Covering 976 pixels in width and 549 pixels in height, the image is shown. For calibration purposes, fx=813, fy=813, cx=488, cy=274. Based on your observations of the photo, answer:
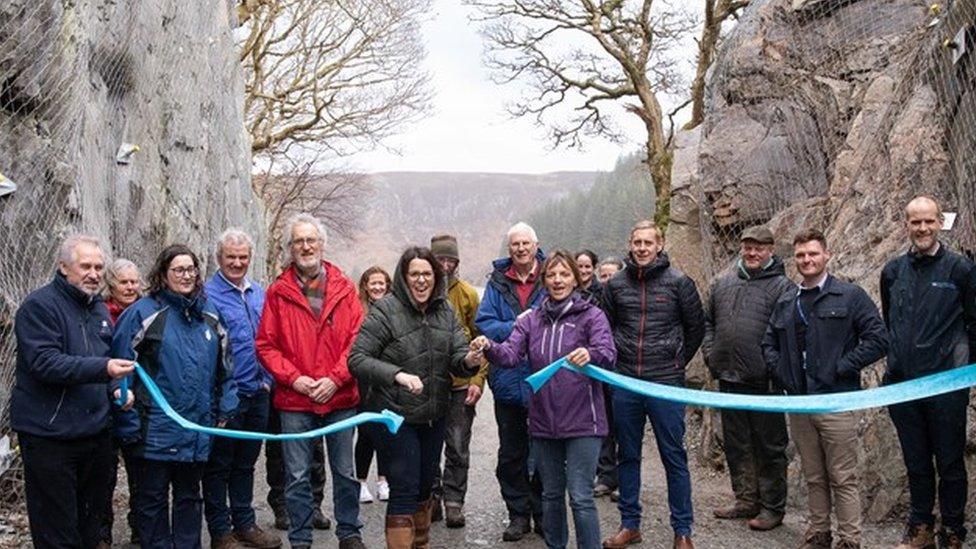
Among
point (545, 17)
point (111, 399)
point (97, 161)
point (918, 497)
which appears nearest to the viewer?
point (111, 399)

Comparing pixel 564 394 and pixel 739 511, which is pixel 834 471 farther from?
pixel 564 394

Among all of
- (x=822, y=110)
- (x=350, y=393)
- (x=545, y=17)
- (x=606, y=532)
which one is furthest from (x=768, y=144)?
(x=545, y=17)

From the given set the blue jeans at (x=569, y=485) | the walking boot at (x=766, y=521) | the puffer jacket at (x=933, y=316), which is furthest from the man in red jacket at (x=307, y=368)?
the puffer jacket at (x=933, y=316)

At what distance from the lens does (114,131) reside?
313 inches

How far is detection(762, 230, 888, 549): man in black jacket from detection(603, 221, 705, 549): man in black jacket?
0.60 metres

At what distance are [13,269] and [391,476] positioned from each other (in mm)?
3225

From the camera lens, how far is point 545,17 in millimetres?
19812

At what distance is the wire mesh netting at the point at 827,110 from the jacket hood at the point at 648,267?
8.80 feet

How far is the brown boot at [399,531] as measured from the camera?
14.9 feet

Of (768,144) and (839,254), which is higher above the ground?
(768,144)

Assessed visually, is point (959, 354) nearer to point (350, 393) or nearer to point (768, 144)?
point (350, 393)

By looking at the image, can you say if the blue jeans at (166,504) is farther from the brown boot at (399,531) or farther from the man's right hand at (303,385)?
the brown boot at (399,531)

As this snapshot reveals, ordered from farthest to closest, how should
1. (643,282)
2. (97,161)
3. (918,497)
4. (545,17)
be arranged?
1. (545,17)
2. (97,161)
3. (643,282)
4. (918,497)

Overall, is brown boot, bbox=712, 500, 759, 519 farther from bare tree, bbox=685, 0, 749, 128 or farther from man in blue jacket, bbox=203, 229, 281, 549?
bare tree, bbox=685, 0, 749, 128
